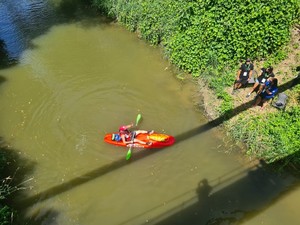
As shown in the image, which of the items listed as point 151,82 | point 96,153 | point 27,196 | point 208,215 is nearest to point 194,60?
point 151,82

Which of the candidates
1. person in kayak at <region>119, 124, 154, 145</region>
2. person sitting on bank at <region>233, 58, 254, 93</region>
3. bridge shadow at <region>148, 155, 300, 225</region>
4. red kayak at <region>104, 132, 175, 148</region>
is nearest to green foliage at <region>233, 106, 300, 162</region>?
bridge shadow at <region>148, 155, 300, 225</region>

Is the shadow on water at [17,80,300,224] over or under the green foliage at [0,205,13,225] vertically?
over

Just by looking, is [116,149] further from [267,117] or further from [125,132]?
[267,117]

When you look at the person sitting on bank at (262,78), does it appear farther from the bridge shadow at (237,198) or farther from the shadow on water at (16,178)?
the shadow on water at (16,178)

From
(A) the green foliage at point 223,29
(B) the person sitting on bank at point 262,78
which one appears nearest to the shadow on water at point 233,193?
(B) the person sitting on bank at point 262,78

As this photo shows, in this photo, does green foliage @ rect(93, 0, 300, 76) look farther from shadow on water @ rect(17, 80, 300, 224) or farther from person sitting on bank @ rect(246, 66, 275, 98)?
→ shadow on water @ rect(17, 80, 300, 224)
